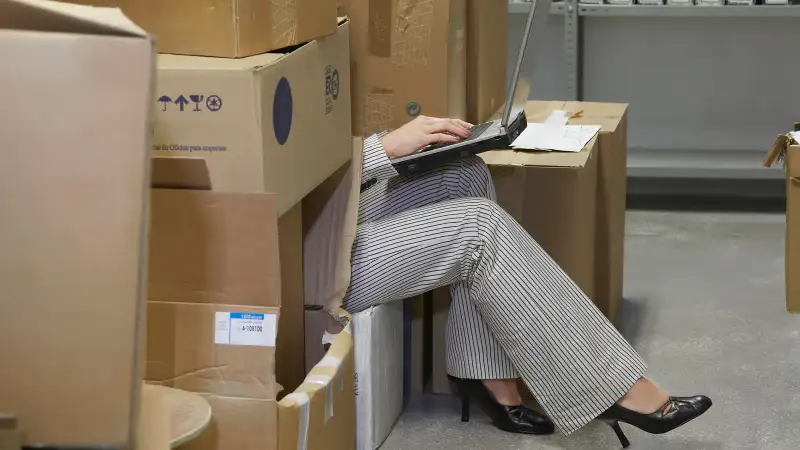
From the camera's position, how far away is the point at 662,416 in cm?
191

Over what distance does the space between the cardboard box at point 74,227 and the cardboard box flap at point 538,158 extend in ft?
4.02

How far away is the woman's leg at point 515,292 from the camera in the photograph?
1.88 m

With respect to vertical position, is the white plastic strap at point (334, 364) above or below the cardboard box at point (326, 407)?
above

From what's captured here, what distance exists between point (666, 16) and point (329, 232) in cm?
206

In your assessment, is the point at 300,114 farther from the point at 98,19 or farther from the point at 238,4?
the point at 98,19

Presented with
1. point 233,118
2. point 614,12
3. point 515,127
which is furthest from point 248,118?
point 614,12

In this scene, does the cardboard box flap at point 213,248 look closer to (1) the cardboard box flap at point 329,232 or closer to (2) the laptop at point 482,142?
(1) the cardboard box flap at point 329,232

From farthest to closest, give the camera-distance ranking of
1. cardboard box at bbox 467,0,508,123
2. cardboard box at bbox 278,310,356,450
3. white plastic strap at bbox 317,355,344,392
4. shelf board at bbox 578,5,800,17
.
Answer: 1. shelf board at bbox 578,5,800,17
2. cardboard box at bbox 467,0,508,123
3. white plastic strap at bbox 317,355,344,392
4. cardboard box at bbox 278,310,356,450

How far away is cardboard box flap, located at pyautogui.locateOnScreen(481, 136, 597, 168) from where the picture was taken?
85.1 inches

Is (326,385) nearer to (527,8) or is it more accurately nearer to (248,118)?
(248,118)

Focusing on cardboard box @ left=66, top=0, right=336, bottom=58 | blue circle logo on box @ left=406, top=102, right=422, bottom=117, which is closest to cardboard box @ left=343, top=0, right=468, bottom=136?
blue circle logo on box @ left=406, top=102, right=422, bottom=117

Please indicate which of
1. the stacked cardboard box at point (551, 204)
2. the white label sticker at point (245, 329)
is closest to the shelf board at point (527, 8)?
the stacked cardboard box at point (551, 204)

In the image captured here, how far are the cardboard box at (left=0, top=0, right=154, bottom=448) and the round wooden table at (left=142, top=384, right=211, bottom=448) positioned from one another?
213 mm

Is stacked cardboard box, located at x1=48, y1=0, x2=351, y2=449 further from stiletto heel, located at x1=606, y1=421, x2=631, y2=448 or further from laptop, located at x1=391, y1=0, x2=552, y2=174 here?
stiletto heel, located at x1=606, y1=421, x2=631, y2=448
